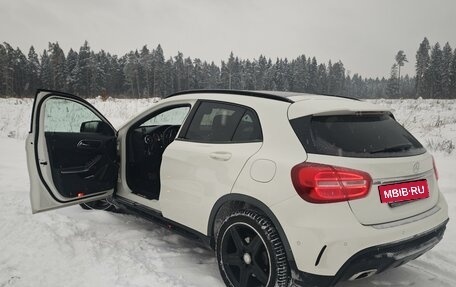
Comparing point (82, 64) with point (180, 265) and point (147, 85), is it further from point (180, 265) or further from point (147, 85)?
point (180, 265)

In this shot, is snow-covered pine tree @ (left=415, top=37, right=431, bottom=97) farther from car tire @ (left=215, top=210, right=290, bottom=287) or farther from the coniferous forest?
car tire @ (left=215, top=210, right=290, bottom=287)

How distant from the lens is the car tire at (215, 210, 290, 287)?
2.60m

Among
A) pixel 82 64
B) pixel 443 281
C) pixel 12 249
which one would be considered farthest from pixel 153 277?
pixel 82 64

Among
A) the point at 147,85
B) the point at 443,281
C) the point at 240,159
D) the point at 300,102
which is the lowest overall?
the point at 443,281

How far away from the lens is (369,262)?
241 centimetres

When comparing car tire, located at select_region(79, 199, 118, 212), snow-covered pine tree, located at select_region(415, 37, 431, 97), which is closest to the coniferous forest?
snow-covered pine tree, located at select_region(415, 37, 431, 97)

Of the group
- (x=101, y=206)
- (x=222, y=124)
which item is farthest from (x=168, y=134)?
(x=222, y=124)

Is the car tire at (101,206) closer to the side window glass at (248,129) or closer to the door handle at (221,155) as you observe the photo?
the door handle at (221,155)

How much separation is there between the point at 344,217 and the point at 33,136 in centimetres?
312

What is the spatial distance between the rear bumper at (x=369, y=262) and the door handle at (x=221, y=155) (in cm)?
105

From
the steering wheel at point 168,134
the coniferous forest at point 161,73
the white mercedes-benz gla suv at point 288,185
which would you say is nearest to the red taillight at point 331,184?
the white mercedes-benz gla suv at point 288,185

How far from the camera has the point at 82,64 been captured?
2712 inches

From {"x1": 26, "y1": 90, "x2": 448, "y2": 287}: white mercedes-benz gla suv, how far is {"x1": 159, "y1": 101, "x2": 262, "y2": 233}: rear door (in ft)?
0.04

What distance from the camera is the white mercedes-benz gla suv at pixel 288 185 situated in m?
2.40
